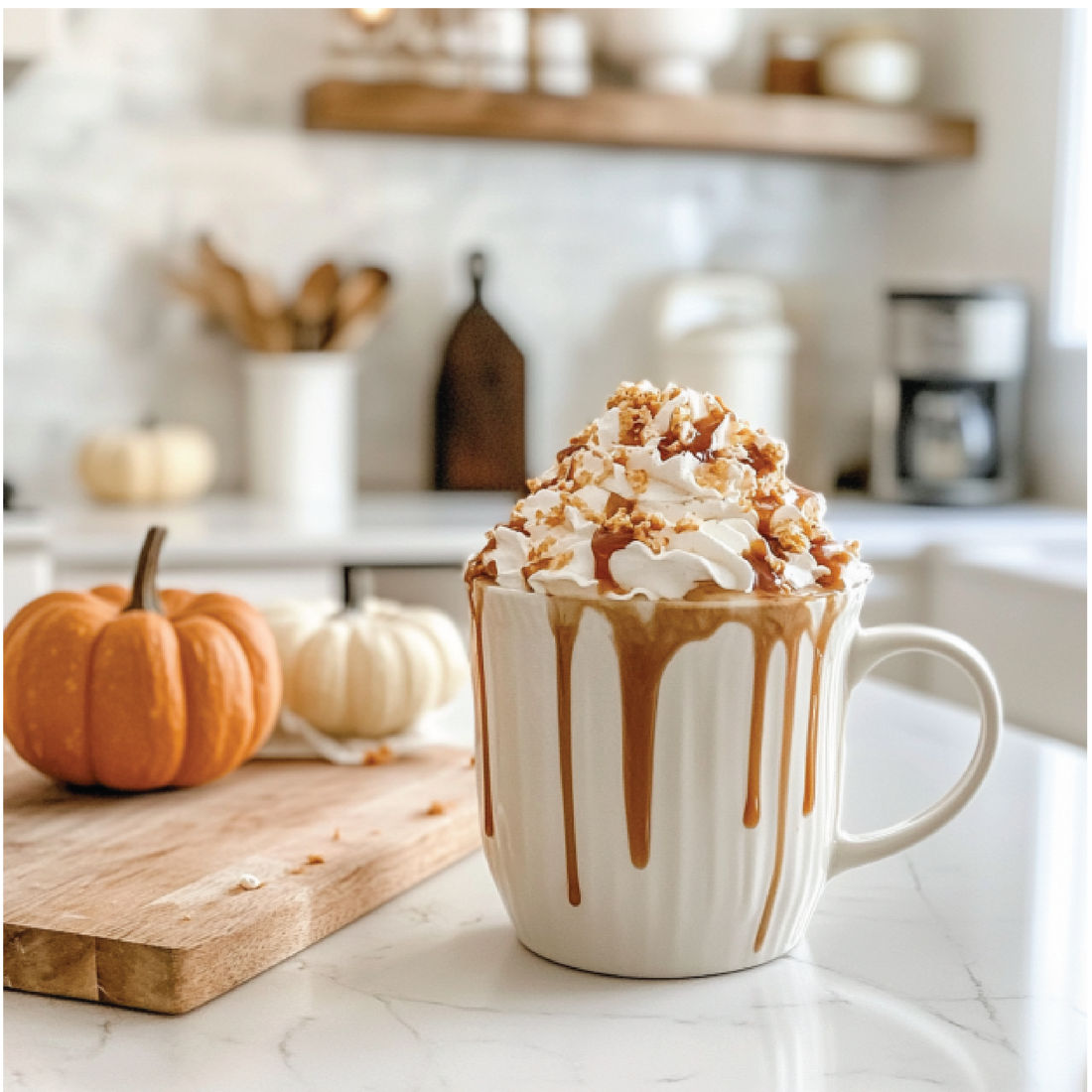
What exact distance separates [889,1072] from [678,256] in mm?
2468

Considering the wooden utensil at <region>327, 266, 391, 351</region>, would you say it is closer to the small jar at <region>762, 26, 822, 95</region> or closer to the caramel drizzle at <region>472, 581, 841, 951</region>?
the small jar at <region>762, 26, 822, 95</region>

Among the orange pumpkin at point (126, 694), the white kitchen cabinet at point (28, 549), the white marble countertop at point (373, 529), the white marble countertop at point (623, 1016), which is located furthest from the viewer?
the white marble countertop at point (373, 529)

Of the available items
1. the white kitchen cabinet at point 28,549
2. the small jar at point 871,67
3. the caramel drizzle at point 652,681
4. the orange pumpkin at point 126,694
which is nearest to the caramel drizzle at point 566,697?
the caramel drizzle at point 652,681

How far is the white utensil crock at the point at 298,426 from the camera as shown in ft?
8.07

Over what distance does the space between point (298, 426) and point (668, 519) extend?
197cm

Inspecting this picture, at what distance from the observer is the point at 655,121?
2.51 m

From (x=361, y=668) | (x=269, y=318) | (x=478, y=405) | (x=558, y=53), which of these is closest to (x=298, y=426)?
(x=269, y=318)

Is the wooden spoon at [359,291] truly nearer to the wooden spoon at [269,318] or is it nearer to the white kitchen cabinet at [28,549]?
the wooden spoon at [269,318]

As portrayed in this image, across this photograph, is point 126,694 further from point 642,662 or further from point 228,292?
point 228,292

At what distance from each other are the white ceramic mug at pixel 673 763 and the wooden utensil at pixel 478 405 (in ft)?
6.64

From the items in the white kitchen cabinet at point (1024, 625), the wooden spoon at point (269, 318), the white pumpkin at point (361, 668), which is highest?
the wooden spoon at point (269, 318)

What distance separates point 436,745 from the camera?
912 mm

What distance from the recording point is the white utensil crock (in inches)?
96.8

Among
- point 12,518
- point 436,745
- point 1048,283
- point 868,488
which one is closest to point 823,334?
point 868,488
